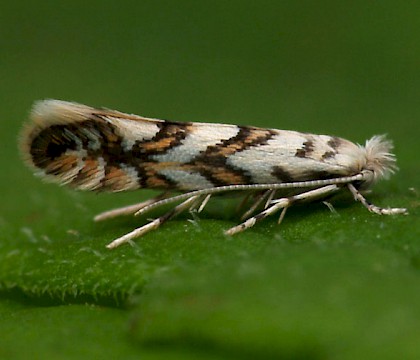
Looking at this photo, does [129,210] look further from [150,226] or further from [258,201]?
[258,201]

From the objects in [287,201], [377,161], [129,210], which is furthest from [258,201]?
[129,210]

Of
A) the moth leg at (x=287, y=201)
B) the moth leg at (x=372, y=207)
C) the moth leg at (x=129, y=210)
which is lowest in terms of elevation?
the moth leg at (x=129, y=210)

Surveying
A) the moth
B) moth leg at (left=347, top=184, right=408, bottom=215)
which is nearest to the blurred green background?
moth leg at (left=347, top=184, right=408, bottom=215)

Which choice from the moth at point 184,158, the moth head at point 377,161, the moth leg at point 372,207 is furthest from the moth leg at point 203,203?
the moth head at point 377,161

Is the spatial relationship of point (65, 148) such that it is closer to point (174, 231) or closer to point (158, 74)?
point (174, 231)

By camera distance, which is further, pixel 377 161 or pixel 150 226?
pixel 377 161

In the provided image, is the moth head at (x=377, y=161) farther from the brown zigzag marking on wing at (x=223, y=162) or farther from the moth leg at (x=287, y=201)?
the brown zigzag marking on wing at (x=223, y=162)
